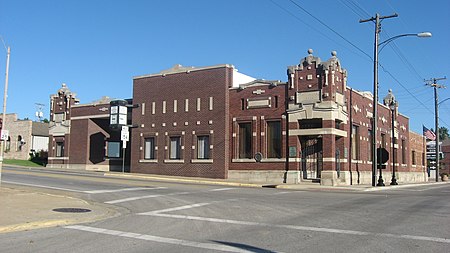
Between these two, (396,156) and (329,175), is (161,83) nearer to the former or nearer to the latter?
(329,175)

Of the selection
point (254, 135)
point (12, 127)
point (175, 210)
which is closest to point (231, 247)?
point (175, 210)

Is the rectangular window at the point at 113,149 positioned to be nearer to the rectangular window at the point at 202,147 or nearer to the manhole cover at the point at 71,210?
the rectangular window at the point at 202,147

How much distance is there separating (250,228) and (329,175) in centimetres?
1996

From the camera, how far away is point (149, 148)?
38.0 m

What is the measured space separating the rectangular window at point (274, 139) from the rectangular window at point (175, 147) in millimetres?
7634

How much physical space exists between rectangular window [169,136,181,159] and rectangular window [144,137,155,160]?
74.9 inches

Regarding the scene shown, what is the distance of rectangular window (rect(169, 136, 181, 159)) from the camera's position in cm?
3616

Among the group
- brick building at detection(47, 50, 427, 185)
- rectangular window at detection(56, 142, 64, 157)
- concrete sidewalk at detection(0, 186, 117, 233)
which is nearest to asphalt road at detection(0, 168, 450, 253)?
concrete sidewalk at detection(0, 186, 117, 233)

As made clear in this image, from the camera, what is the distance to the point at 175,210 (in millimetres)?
14359

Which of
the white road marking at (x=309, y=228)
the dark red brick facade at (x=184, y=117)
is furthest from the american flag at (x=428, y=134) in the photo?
the white road marking at (x=309, y=228)

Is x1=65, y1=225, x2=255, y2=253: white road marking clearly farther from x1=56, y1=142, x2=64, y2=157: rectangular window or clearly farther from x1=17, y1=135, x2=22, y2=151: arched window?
x1=17, y1=135, x2=22, y2=151: arched window

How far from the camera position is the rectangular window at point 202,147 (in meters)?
34.6

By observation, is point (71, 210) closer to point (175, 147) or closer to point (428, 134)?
point (175, 147)

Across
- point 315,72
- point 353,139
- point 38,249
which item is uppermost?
Result: point 315,72
